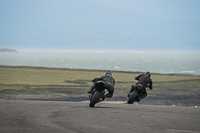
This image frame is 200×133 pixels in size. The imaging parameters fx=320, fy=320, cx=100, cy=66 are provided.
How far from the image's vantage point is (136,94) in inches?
623

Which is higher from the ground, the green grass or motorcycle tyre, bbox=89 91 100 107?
the green grass

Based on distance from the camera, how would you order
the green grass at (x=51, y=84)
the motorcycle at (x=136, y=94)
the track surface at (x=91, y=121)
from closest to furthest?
the track surface at (x=91, y=121) < the motorcycle at (x=136, y=94) < the green grass at (x=51, y=84)

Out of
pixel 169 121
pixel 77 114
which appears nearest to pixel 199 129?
pixel 169 121

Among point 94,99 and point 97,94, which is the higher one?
point 97,94

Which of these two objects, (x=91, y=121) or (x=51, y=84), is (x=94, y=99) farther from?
(x=51, y=84)

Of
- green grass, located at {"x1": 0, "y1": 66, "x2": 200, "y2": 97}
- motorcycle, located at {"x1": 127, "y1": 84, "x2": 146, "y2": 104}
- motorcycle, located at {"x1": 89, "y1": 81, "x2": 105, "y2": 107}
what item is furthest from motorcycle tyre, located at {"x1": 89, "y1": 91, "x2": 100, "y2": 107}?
green grass, located at {"x1": 0, "y1": 66, "x2": 200, "y2": 97}

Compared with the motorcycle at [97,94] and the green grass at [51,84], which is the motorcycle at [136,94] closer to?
the motorcycle at [97,94]

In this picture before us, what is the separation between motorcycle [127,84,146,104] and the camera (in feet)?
51.7

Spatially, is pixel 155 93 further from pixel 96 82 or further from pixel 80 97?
pixel 96 82

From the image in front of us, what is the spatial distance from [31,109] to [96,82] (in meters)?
3.05

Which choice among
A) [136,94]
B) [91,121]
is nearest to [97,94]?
[136,94]

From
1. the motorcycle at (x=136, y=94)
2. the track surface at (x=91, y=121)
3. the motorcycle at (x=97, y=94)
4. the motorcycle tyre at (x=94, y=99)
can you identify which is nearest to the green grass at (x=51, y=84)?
the motorcycle at (x=136, y=94)

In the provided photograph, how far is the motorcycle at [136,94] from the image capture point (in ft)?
51.7

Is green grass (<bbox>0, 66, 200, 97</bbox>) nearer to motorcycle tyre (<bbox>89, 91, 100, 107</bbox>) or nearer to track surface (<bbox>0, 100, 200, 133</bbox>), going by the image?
motorcycle tyre (<bbox>89, 91, 100, 107</bbox>)
